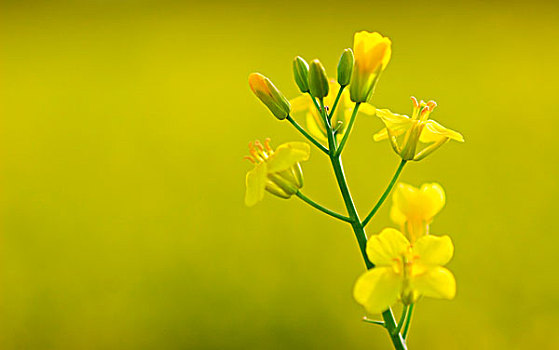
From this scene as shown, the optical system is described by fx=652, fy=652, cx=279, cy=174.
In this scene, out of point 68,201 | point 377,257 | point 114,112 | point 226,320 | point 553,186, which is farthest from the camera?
point 114,112

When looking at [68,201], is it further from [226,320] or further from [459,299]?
[459,299]

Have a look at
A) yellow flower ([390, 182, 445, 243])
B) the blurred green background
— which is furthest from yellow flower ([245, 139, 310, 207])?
the blurred green background

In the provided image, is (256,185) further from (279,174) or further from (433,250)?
(433,250)

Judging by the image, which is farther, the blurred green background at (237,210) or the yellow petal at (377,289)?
the blurred green background at (237,210)

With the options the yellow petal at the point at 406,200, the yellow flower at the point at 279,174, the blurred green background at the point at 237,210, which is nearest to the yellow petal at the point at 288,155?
the yellow flower at the point at 279,174

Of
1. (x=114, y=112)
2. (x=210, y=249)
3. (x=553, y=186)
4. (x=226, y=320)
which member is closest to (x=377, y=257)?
(x=226, y=320)

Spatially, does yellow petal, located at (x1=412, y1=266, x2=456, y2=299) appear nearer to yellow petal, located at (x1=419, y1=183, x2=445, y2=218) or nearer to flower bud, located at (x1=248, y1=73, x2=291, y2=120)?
yellow petal, located at (x1=419, y1=183, x2=445, y2=218)

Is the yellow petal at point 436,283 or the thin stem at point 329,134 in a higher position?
the thin stem at point 329,134

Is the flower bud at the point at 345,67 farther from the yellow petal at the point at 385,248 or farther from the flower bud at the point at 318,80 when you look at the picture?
the yellow petal at the point at 385,248

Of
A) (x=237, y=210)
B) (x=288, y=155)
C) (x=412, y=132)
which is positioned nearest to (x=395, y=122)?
(x=412, y=132)
